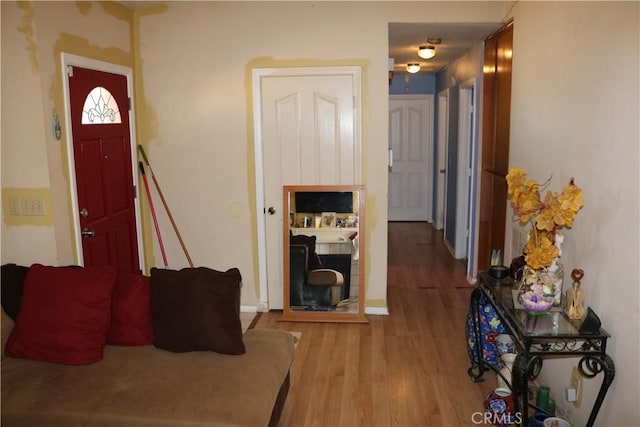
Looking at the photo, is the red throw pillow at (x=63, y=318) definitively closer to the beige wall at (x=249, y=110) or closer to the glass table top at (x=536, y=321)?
the beige wall at (x=249, y=110)

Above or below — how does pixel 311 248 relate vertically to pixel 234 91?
below

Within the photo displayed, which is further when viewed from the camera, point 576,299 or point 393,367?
point 393,367

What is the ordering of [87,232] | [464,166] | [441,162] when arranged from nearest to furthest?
1. [87,232]
2. [464,166]
3. [441,162]

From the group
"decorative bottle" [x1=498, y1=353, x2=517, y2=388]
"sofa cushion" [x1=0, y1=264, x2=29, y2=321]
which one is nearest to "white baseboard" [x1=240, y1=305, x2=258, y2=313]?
"sofa cushion" [x1=0, y1=264, x2=29, y2=321]

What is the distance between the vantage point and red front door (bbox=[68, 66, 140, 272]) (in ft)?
11.5

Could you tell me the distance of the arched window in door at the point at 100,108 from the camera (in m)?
3.60

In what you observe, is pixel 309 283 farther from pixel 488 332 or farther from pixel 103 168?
pixel 103 168

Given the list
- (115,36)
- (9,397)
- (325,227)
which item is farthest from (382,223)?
(9,397)

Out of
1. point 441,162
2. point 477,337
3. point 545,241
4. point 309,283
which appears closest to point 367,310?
point 309,283

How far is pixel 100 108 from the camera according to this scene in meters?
3.79

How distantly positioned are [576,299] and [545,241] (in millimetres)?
292

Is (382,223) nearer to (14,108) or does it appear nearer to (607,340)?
(607,340)

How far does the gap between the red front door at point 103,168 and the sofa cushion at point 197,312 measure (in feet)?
3.75

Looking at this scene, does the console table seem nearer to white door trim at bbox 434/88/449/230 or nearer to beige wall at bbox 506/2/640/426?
beige wall at bbox 506/2/640/426
